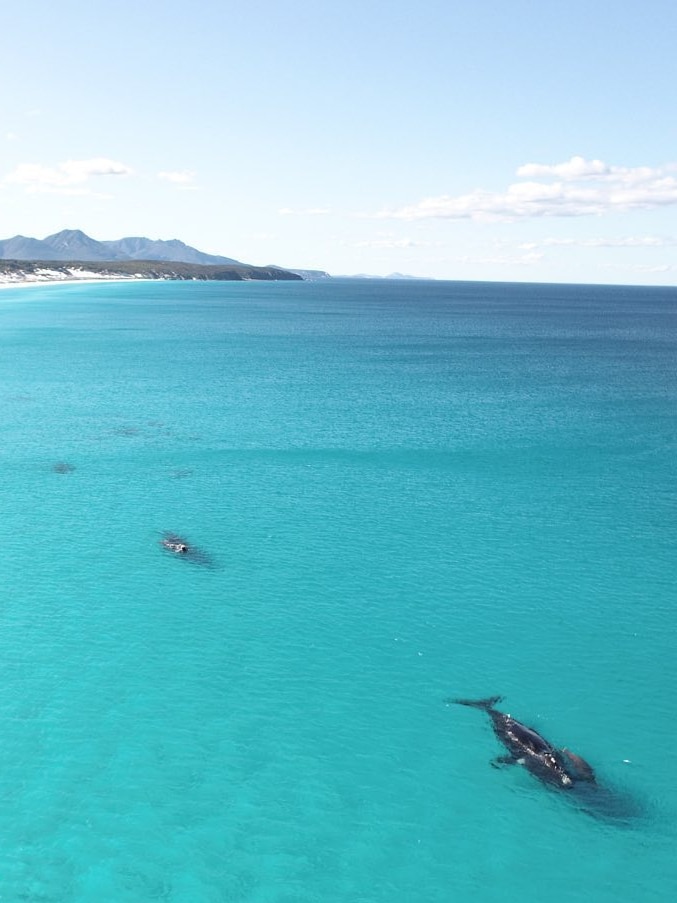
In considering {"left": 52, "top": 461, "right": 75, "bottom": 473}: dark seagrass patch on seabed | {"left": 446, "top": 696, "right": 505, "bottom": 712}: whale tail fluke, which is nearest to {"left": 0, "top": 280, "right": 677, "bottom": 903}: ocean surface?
{"left": 52, "top": 461, "right": 75, "bottom": 473}: dark seagrass patch on seabed

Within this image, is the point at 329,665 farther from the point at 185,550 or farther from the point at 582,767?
the point at 185,550

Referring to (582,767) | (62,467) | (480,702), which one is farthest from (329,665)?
(62,467)

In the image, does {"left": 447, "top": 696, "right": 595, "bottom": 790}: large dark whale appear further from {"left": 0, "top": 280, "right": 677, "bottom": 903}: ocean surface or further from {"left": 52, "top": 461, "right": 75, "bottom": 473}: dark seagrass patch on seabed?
{"left": 52, "top": 461, "right": 75, "bottom": 473}: dark seagrass patch on seabed

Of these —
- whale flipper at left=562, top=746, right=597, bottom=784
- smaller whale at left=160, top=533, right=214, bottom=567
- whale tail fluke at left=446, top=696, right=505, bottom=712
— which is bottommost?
whale flipper at left=562, top=746, right=597, bottom=784

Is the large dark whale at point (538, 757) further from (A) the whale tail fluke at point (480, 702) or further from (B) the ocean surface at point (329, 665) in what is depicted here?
(A) the whale tail fluke at point (480, 702)

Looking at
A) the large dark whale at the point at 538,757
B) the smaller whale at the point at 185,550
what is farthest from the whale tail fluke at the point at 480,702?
the smaller whale at the point at 185,550
